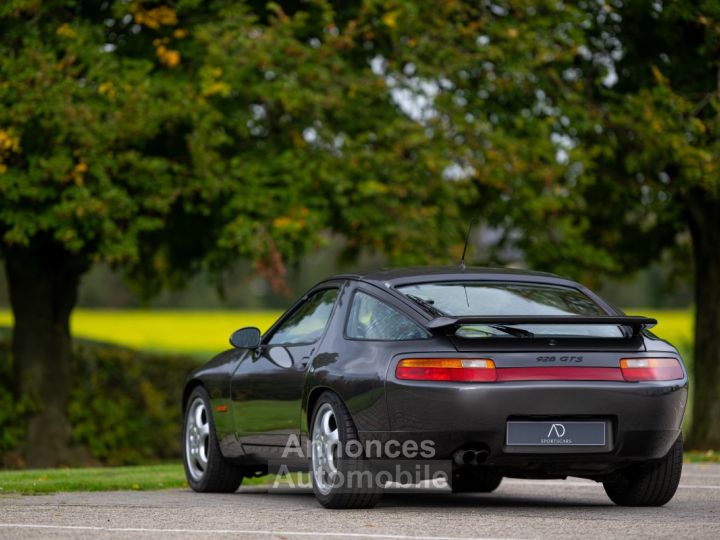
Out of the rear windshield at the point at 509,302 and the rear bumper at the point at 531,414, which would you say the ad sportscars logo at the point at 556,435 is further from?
the rear windshield at the point at 509,302

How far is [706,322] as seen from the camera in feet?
68.8

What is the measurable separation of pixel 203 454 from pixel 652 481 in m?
3.46

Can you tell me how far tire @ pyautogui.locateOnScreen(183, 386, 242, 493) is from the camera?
10961mm

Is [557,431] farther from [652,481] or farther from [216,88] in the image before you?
[216,88]

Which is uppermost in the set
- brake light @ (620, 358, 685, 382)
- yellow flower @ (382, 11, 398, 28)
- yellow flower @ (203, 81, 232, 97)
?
brake light @ (620, 358, 685, 382)

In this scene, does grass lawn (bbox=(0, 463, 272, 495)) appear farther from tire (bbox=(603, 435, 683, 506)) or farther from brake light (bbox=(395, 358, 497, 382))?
tire (bbox=(603, 435, 683, 506))

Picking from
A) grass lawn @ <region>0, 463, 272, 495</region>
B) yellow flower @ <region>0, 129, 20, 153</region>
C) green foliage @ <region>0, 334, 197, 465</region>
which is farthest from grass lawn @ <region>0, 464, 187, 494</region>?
green foliage @ <region>0, 334, 197, 465</region>

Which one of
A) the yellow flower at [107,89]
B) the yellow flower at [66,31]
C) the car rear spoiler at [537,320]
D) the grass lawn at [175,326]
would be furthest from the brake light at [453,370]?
the grass lawn at [175,326]

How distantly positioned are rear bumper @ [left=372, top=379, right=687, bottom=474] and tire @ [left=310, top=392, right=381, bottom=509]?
18 centimetres

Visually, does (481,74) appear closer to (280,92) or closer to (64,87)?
(280,92)

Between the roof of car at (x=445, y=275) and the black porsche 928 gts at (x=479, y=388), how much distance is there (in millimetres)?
15

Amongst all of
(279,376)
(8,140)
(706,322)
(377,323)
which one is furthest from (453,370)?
(706,322)

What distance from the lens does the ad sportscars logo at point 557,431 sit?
8.58 meters

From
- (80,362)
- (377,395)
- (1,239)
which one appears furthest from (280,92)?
(377,395)
